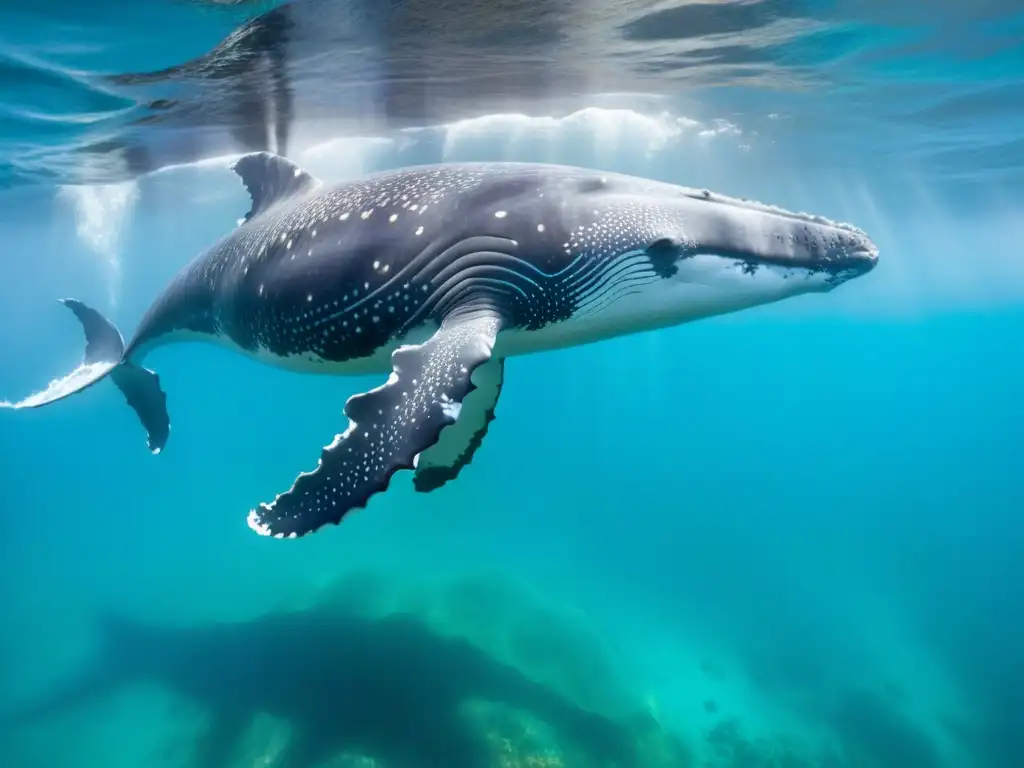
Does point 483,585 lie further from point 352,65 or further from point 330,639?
point 352,65

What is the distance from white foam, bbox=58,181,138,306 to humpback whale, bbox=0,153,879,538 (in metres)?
27.7

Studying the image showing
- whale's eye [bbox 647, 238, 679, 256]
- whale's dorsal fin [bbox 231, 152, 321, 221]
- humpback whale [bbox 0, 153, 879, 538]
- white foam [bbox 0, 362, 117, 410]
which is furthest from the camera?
white foam [bbox 0, 362, 117, 410]

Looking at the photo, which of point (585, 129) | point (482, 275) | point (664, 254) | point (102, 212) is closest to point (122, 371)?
point (482, 275)

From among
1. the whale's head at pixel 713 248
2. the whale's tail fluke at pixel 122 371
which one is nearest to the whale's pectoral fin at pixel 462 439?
the whale's head at pixel 713 248

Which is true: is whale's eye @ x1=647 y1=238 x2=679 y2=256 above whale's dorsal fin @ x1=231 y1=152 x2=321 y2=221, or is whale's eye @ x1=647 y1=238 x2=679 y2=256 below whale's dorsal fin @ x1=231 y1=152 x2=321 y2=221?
above

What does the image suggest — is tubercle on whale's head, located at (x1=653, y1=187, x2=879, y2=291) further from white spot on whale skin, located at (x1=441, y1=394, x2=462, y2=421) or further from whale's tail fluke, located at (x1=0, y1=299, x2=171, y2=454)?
whale's tail fluke, located at (x1=0, y1=299, x2=171, y2=454)

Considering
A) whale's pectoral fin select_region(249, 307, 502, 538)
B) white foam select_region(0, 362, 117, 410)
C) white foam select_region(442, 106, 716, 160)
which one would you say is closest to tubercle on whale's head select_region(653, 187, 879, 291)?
whale's pectoral fin select_region(249, 307, 502, 538)

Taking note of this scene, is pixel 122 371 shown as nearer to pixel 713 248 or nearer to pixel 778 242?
pixel 713 248

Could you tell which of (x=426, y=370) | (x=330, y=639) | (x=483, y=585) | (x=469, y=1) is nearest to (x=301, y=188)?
(x=426, y=370)

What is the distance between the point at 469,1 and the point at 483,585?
42.5ft

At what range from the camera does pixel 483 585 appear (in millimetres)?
16203

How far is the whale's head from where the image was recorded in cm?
429

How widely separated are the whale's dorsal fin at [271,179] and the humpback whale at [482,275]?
143 cm

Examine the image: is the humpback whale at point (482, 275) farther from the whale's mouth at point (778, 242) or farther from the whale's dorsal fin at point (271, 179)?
the whale's dorsal fin at point (271, 179)
